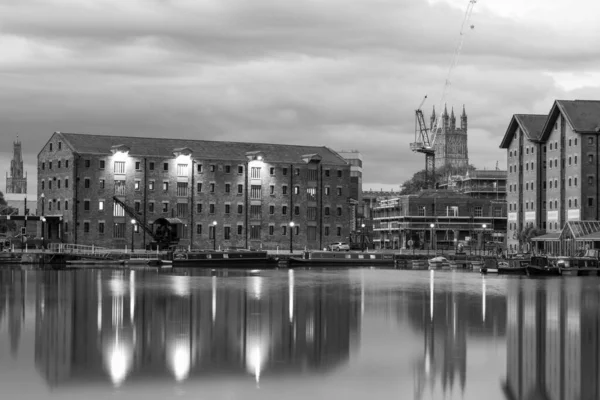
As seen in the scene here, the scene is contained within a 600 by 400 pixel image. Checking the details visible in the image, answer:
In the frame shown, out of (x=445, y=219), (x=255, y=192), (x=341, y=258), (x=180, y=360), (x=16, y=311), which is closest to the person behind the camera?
(x=180, y=360)

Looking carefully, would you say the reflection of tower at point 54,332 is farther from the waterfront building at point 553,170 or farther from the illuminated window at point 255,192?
the waterfront building at point 553,170

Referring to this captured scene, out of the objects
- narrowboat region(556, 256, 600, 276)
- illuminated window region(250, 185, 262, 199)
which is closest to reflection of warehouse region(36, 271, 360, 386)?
narrowboat region(556, 256, 600, 276)

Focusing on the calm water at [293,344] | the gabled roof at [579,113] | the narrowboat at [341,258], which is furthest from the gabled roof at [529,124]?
the calm water at [293,344]

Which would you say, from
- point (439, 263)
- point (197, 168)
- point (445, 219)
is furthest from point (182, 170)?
point (445, 219)

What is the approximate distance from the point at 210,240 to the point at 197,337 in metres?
92.1

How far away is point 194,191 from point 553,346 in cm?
9533

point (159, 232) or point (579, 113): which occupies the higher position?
point (579, 113)

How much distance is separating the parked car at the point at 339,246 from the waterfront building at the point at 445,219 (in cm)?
3971

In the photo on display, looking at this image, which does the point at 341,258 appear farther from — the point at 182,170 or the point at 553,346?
the point at 553,346

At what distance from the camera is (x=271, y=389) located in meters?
29.4

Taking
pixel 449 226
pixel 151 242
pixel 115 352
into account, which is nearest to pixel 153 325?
pixel 115 352

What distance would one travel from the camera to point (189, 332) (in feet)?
137

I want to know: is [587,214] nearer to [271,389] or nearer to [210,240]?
[210,240]

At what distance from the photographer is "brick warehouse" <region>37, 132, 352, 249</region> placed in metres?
126
